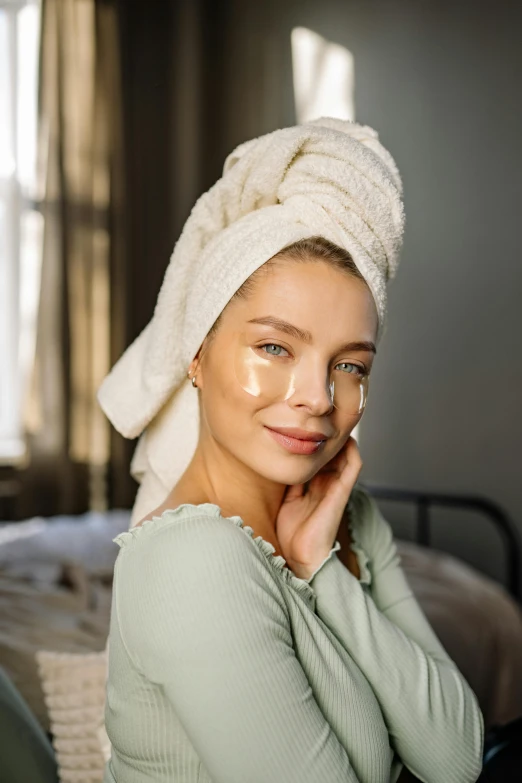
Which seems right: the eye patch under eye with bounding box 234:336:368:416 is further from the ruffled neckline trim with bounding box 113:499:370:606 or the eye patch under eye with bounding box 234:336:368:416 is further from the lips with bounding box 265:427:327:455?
the ruffled neckline trim with bounding box 113:499:370:606

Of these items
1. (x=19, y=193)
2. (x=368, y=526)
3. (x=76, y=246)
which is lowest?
(x=368, y=526)

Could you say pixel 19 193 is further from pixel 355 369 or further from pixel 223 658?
pixel 223 658

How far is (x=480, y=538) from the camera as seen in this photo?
3570 millimetres

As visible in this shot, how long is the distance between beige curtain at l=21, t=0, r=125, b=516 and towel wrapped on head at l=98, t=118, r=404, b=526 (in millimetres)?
2935

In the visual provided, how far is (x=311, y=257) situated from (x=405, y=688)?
1.85 feet

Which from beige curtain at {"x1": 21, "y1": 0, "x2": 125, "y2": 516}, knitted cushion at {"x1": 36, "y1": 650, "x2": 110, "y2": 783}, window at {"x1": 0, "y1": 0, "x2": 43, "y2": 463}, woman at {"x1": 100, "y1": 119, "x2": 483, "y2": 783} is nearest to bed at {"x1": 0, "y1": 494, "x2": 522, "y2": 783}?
knitted cushion at {"x1": 36, "y1": 650, "x2": 110, "y2": 783}

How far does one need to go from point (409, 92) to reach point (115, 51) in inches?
60.3

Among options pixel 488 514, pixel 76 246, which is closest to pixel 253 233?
pixel 488 514

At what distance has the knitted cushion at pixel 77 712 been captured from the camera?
132 cm

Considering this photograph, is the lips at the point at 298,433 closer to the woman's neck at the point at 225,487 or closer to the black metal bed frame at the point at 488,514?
the woman's neck at the point at 225,487

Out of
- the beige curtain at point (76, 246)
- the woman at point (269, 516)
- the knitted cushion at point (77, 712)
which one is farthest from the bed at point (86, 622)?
the beige curtain at point (76, 246)

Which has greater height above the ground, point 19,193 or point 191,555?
point 19,193

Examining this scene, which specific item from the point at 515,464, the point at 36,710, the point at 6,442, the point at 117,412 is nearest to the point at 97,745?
the point at 36,710

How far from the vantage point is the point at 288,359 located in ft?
3.24
